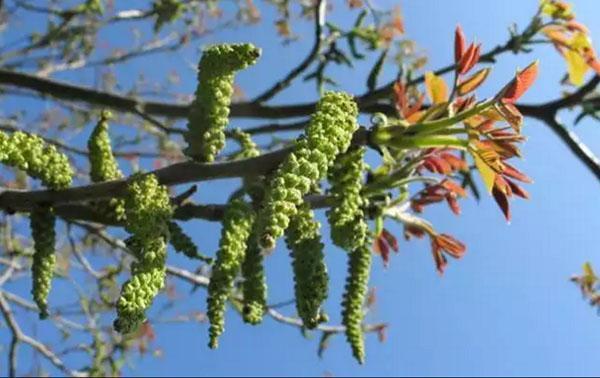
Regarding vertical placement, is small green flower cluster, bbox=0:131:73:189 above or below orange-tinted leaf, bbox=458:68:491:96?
below

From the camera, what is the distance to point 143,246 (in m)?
1.37

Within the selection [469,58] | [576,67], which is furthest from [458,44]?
[576,67]

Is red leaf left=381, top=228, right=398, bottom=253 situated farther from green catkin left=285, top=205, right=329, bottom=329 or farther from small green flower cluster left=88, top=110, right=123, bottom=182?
small green flower cluster left=88, top=110, right=123, bottom=182

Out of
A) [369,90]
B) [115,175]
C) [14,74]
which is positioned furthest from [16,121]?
[115,175]

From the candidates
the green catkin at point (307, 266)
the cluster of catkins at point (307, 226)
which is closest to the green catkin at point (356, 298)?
the cluster of catkins at point (307, 226)


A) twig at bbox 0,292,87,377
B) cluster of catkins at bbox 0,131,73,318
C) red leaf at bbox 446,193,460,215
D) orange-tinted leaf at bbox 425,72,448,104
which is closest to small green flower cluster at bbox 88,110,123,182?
cluster of catkins at bbox 0,131,73,318

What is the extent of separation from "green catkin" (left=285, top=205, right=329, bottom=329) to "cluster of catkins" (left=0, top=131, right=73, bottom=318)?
468 millimetres

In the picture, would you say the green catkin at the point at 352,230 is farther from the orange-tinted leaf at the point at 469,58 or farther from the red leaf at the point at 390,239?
the red leaf at the point at 390,239

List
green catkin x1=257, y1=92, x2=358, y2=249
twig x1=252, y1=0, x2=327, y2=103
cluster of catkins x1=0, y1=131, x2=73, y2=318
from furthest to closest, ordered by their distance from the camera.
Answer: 1. twig x1=252, y1=0, x2=327, y2=103
2. cluster of catkins x1=0, y1=131, x2=73, y2=318
3. green catkin x1=257, y1=92, x2=358, y2=249

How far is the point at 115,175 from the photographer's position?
1.87m

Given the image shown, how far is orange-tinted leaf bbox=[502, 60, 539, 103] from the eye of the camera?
5.52 ft

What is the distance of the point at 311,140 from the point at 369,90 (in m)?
1.60

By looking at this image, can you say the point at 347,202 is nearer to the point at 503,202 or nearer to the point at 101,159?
the point at 503,202

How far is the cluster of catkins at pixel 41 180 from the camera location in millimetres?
1513
